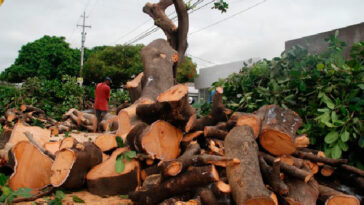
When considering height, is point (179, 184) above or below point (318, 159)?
below

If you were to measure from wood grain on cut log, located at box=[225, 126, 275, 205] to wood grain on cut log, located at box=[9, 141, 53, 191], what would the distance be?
68.1 inches

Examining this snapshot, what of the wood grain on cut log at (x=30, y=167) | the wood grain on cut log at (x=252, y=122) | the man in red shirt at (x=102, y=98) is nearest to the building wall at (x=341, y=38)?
the wood grain on cut log at (x=252, y=122)

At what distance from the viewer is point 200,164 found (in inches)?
87.9

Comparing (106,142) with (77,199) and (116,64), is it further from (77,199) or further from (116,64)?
(116,64)

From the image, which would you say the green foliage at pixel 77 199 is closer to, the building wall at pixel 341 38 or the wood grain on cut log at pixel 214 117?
the wood grain on cut log at pixel 214 117

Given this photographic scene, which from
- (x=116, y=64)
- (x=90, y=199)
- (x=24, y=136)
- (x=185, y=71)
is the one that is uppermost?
(x=116, y=64)

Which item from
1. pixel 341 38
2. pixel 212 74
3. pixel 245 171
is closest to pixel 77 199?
pixel 245 171

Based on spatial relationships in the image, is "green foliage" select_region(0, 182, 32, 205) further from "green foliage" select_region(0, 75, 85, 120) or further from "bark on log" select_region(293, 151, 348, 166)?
"green foliage" select_region(0, 75, 85, 120)

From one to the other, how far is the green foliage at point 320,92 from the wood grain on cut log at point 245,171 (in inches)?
41.2

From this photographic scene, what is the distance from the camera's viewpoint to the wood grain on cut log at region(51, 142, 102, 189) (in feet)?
8.25

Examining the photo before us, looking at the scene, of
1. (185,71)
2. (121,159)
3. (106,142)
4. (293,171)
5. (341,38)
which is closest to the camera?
(293,171)

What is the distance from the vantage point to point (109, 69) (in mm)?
21953

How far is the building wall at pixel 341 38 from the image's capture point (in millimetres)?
3826

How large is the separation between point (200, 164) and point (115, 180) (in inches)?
34.6
